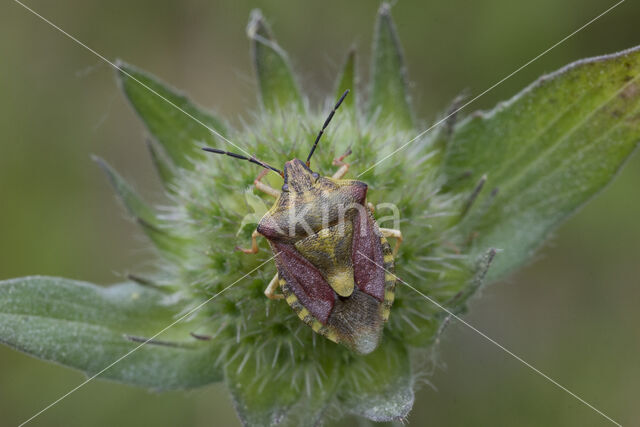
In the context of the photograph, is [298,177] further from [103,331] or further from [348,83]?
[103,331]

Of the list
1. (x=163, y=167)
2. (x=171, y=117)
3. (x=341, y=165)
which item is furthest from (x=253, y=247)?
(x=171, y=117)

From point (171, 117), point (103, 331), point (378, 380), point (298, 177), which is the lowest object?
point (378, 380)

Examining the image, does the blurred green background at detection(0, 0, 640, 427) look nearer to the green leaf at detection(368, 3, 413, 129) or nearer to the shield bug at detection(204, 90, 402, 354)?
the green leaf at detection(368, 3, 413, 129)

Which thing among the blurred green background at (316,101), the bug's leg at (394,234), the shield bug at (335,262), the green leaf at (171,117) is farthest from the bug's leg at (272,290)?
the blurred green background at (316,101)

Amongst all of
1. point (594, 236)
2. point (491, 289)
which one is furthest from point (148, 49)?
point (594, 236)

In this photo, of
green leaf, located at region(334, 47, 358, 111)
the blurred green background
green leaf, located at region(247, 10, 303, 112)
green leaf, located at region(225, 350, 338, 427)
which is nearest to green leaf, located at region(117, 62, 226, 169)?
green leaf, located at region(247, 10, 303, 112)

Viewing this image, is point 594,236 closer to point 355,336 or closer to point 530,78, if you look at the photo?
point 530,78
